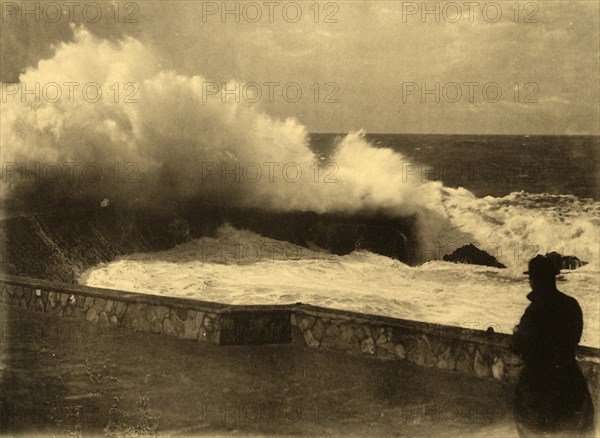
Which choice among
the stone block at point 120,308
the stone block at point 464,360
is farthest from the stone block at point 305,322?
the stone block at point 120,308

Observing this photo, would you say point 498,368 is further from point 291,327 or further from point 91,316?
point 91,316

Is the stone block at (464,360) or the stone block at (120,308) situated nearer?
the stone block at (464,360)

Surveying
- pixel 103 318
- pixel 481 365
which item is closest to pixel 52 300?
pixel 103 318

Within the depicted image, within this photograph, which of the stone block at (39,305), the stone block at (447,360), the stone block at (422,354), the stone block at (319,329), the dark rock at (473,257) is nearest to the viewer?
the stone block at (447,360)

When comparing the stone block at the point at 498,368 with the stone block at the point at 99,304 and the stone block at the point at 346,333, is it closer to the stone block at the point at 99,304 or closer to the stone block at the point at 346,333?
the stone block at the point at 346,333

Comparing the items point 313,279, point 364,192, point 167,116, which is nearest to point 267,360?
point 313,279

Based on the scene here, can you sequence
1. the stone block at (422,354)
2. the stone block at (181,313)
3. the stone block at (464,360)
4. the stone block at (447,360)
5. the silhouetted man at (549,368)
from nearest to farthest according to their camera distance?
the silhouetted man at (549,368) → the stone block at (464,360) → the stone block at (447,360) → the stone block at (422,354) → the stone block at (181,313)

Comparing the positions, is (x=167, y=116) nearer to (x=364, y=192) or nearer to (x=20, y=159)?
(x=20, y=159)

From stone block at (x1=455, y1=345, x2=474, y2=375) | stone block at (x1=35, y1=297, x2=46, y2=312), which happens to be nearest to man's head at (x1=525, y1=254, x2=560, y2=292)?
stone block at (x1=455, y1=345, x2=474, y2=375)
